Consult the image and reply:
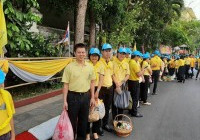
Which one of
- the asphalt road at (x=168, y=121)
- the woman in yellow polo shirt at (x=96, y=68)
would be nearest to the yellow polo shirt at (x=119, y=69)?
the woman in yellow polo shirt at (x=96, y=68)

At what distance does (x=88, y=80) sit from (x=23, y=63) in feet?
8.98

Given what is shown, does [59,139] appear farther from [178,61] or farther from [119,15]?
[178,61]

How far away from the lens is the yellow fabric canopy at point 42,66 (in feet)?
21.7

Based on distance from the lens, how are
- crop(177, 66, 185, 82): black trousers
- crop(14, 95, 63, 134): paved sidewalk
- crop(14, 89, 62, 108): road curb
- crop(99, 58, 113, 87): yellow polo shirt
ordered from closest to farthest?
crop(99, 58, 113, 87): yellow polo shirt → crop(14, 95, 63, 134): paved sidewalk → crop(14, 89, 62, 108): road curb → crop(177, 66, 185, 82): black trousers

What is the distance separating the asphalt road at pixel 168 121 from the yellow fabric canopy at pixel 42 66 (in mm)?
2693

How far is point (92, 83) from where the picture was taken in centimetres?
470

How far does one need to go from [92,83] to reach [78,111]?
557 mm

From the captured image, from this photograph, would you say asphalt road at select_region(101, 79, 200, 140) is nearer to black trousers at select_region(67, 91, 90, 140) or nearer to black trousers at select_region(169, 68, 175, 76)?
black trousers at select_region(67, 91, 90, 140)

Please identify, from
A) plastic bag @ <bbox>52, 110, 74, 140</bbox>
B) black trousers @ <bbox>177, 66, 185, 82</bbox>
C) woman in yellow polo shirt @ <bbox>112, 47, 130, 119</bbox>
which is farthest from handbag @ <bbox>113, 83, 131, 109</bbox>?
black trousers @ <bbox>177, 66, 185, 82</bbox>

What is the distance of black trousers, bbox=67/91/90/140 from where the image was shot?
14.3ft

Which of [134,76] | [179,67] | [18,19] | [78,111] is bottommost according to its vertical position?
[78,111]

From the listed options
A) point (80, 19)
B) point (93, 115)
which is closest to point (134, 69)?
point (93, 115)

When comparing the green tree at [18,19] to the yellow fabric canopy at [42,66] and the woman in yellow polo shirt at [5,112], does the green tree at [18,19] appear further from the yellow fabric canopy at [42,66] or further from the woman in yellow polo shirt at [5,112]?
the woman in yellow polo shirt at [5,112]

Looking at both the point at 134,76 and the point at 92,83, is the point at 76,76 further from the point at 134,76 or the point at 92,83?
the point at 134,76
